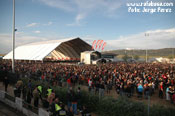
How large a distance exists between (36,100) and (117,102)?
186 inches

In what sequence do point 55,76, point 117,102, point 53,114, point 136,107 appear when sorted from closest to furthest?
point 53,114
point 136,107
point 117,102
point 55,76

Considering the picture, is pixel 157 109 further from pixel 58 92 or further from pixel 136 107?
pixel 58 92

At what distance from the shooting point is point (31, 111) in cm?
823

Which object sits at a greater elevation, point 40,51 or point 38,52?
point 40,51

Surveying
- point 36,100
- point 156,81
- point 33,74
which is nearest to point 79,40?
point 33,74

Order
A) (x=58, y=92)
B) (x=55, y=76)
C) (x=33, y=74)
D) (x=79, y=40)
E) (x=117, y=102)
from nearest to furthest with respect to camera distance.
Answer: (x=117, y=102), (x=58, y=92), (x=55, y=76), (x=33, y=74), (x=79, y=40)

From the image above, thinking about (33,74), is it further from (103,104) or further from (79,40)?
(79,40)

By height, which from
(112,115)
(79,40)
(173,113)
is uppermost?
(79,40)

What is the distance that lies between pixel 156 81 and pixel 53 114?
11667 mm

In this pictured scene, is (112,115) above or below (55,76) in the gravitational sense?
below

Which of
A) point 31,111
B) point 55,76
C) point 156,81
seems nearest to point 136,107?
point 31,111

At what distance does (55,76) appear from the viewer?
1605 centimetres

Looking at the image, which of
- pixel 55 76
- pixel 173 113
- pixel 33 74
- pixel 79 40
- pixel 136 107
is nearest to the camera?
pixel 173 113

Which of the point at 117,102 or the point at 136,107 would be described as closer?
the point at 136,107
